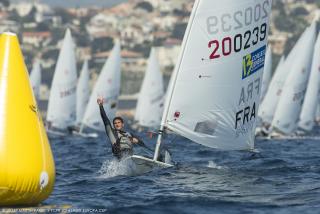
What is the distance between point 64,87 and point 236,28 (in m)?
31.4

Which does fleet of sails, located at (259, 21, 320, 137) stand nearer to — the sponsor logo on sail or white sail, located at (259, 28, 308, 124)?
white sail, located at (259, 28, 308, 124)

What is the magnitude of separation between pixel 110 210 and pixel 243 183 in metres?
3.73

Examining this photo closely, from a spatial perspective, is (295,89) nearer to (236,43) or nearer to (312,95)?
(312,95)

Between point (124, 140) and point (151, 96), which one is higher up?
point (124, 140)

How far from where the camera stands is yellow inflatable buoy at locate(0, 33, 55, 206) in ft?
39.8

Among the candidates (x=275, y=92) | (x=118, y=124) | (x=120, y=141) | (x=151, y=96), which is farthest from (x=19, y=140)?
(x=151, y=96)

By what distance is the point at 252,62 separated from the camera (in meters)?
18.6

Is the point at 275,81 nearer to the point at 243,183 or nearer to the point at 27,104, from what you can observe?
the point at 243,183

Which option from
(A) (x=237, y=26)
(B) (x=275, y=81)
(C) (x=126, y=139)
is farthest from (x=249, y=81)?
(B) (x=275, y=81)

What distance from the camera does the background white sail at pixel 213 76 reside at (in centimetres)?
1791

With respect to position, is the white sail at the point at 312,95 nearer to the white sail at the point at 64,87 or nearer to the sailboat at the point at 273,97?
the sailboat at the point at 273,97

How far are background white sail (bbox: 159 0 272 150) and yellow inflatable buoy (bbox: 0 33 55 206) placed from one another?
531 centimetres

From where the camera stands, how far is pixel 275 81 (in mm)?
49312

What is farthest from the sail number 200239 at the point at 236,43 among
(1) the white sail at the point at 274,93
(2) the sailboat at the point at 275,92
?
(1) the white sail at the point at 274,93
